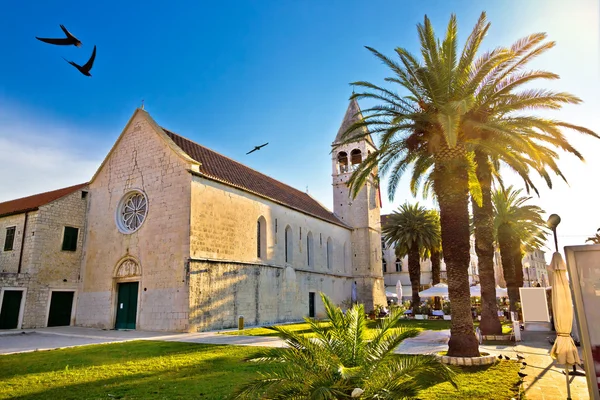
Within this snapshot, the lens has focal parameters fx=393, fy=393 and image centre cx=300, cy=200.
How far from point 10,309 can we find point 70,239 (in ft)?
16.3

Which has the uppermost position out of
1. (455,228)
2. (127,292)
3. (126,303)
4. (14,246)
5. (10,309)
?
(14,246)

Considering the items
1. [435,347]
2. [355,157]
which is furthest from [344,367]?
[355,157]

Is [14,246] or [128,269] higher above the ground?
[14,246]

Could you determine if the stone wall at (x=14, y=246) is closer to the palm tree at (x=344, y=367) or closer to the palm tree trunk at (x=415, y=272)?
the palm tree at (x=344, y=367)

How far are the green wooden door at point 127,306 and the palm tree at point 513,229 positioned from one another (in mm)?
22936

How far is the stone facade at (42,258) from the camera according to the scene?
2244 centimetres

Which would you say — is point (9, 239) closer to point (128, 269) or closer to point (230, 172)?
point (128, 269)

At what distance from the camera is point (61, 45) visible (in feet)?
26.5

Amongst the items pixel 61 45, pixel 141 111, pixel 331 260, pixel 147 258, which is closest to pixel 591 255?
pixel 61 45

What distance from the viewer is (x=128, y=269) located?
22734mm

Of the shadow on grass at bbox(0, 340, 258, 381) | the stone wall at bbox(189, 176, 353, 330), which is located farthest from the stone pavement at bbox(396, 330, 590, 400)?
the stone wall at bbox(189, 176, 353, 330)

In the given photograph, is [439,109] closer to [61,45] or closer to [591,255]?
[591,255]

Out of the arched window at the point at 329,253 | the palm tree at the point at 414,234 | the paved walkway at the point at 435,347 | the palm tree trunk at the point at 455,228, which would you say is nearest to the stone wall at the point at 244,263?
the arched window at the point at 329,253

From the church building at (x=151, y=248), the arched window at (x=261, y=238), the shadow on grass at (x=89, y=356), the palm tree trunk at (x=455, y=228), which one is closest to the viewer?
the shadow on grass at (x=89, y=356)
